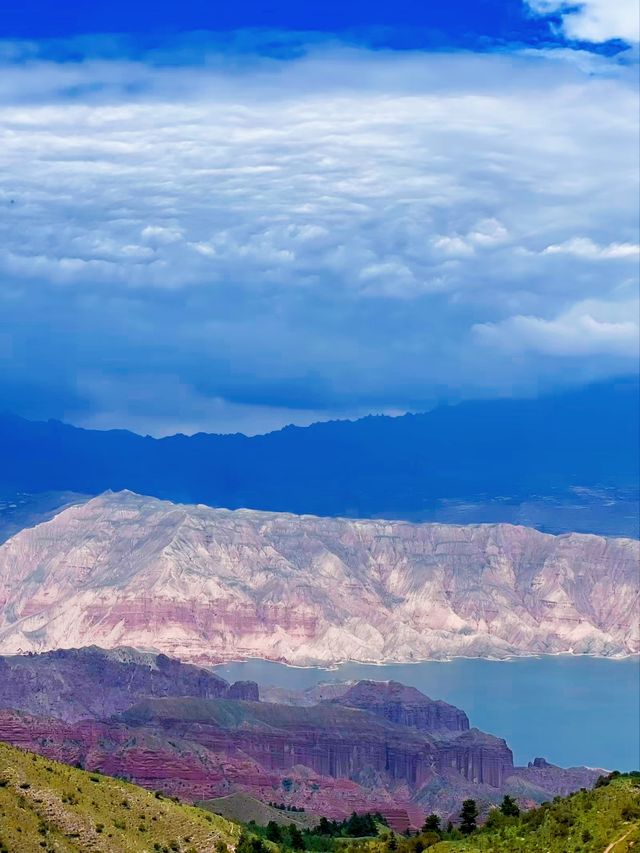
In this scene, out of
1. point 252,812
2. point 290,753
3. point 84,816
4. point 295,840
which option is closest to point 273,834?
point 295,840

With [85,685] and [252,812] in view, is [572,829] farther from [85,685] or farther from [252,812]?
[85,685]

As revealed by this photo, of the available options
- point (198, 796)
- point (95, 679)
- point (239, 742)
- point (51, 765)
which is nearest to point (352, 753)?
point (239, 742)

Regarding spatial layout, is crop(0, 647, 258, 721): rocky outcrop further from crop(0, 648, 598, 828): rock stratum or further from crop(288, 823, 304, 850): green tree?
crop(288, 823, 304, 850): green tree

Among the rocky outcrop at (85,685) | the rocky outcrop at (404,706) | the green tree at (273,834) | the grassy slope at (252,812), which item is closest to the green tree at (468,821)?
the green tree at (273,834)

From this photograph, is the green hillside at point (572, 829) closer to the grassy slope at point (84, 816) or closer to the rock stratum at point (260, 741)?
the grassy slope at point (84, 816)

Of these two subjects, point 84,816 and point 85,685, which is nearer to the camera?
point 84,816

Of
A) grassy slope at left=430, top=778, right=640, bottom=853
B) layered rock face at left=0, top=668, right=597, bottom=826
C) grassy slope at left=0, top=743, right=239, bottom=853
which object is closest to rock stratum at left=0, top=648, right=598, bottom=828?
layered rock face at left=0, top=668, right=597, bottom=826
